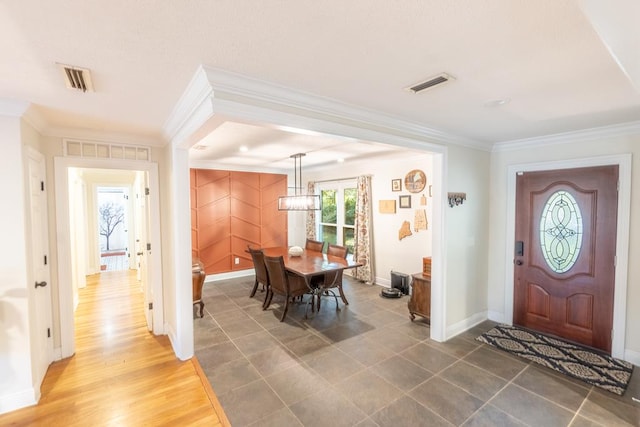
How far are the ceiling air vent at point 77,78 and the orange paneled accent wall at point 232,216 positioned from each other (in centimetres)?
389

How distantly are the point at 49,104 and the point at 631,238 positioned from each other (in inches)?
212

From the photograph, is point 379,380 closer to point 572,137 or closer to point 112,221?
point 572,137

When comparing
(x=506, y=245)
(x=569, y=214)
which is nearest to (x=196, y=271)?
(x=506, y=245)

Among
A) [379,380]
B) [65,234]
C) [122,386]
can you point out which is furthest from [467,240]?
[65,234]

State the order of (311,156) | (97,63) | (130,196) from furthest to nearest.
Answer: (130,196) < (311,156) < (97,63)

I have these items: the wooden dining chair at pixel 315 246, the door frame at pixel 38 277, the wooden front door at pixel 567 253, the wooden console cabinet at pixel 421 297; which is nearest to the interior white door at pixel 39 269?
the door frame at pixel 38 277

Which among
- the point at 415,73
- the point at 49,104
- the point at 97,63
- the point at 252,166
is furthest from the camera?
the point at 252,166

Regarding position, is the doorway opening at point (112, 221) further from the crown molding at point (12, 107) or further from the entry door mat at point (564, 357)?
the entry door mat at point (564, 357)

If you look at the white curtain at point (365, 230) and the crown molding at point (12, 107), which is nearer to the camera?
the crown molding at point (12, 107)

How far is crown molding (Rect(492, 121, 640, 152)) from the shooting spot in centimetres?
279

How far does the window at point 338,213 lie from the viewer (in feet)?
20.6

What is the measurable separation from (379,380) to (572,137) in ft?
10.9

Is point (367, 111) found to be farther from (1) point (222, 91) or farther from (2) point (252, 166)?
(2) point (252, 166)

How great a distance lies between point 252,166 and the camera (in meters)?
6.23
